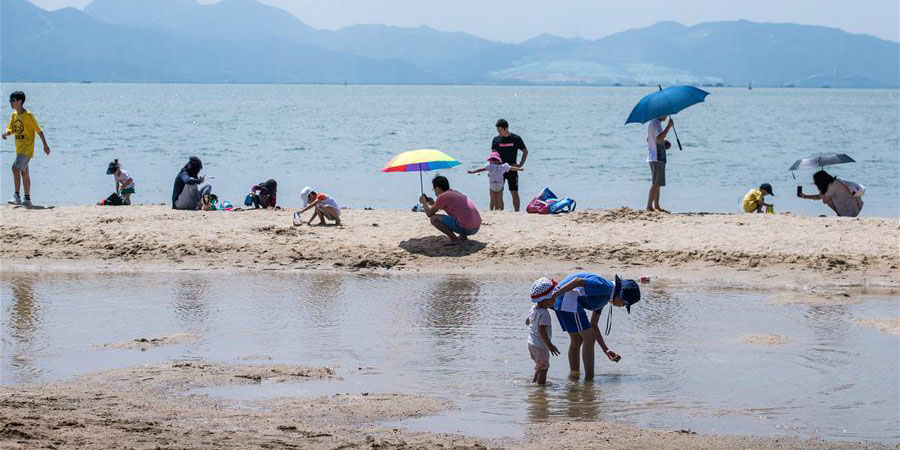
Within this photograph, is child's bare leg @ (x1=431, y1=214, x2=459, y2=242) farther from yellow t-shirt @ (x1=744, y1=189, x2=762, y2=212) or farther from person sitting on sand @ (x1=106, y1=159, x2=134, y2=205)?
person sitting on sand @ (x1=106, y1=159, x2=134, y2=205)

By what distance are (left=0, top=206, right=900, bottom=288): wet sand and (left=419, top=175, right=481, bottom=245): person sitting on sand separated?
27 cm

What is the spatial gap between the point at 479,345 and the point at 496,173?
739 cm

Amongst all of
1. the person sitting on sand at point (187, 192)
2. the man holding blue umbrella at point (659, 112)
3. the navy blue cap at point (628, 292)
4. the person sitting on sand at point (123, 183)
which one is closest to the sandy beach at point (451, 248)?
the person sitting on sand at point (187, 192)

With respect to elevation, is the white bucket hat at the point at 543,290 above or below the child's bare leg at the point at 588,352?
above

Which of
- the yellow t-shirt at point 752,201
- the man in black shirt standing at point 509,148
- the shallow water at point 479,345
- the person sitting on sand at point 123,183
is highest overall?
the man in black shirt standing at point 509,148

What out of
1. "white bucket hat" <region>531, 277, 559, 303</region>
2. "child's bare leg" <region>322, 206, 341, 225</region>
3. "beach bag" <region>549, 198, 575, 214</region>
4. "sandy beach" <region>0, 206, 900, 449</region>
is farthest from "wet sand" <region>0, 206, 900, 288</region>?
"white bucket hat" <region>531, 277, 559, 303</region>

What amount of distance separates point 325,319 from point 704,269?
5.14 metres

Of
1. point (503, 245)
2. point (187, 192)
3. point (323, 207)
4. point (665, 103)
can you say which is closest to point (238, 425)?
point (503, 245)

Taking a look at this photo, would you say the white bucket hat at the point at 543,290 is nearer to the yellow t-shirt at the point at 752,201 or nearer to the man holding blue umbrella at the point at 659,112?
the man holding blue umbrella at the point at 659,112

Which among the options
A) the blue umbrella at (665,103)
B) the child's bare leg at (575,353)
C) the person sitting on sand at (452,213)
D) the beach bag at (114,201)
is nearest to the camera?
the child's bare leg at (575,353)

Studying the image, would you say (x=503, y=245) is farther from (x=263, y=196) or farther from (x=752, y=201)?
(x=752, y=201)

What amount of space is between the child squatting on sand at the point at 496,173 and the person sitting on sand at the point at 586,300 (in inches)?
324

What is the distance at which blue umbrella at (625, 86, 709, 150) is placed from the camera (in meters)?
16.0

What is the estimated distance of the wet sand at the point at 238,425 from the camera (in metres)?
6.88
